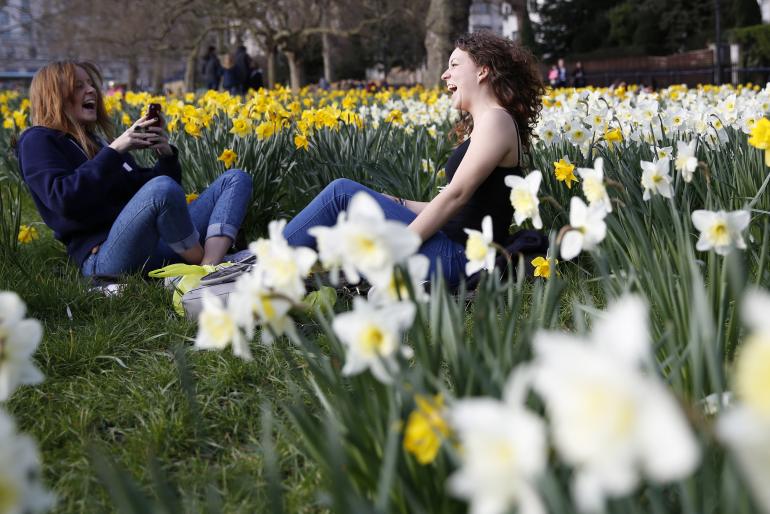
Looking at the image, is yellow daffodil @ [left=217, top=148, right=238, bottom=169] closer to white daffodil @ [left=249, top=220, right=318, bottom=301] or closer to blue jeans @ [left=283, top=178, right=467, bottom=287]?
blue jeans @ [left=283, top=178, right=467, bottom=287]

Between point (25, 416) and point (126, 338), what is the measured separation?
0.60m

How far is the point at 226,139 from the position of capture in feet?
15.1

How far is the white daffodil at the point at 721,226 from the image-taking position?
1.56 m

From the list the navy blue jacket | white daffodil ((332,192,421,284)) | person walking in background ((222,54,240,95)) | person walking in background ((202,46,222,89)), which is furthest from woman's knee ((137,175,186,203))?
person walking in background ((202,46,222,89))

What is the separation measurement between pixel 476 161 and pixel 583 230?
1378 mm

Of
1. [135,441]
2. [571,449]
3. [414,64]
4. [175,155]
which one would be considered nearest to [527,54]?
[175,155]

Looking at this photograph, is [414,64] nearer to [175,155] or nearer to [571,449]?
[175,155]

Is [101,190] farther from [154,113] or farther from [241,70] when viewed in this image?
[241,70]

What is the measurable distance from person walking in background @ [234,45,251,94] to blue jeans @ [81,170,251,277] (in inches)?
420

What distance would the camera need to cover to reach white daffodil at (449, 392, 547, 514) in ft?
2.30

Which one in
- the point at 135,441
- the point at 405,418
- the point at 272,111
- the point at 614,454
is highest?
the point at 272,111

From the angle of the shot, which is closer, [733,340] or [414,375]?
[414,375]

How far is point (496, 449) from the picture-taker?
2.38 ft

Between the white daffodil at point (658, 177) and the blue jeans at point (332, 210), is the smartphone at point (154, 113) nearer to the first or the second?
the blue jeans at point (332, 210)
